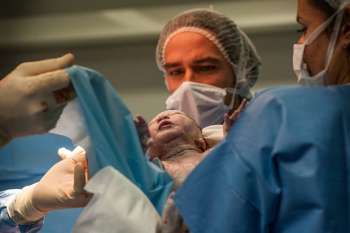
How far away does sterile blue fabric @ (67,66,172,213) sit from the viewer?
1.12m

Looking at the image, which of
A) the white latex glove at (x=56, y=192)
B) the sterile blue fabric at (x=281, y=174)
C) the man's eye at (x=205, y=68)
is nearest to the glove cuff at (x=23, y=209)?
the white latex glove at (x=56, y=192)

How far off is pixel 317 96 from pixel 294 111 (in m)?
0.06

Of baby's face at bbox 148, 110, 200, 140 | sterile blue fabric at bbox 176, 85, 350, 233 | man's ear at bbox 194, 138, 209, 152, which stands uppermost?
sterile blue fabric at bbox 176, 85, 350, 233

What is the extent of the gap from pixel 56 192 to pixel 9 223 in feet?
0.91

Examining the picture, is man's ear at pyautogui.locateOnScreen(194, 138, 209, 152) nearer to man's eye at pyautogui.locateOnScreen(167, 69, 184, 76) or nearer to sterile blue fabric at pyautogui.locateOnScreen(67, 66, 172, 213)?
sterile blue fabric at pyautogui.locateOnScreen(67, 66, 172, 213)

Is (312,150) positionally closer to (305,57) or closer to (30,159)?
(305,57)

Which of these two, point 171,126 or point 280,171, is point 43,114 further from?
point 280,171

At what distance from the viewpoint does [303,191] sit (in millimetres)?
989

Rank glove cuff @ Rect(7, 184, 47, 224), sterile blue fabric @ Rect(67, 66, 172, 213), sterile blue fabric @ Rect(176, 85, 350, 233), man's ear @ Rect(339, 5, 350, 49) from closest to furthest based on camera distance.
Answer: sterile blue fabric @ Rect(176, 85, 350, 233) → sterile blue fabric @ Rect(67, 66, 172, 213) → man's ear @ Rect(339, 5, 350, 49) → glove cuff @ Rect(7, 184, 47, 224)

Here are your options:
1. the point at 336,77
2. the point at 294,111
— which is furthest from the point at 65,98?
the point at 336,77

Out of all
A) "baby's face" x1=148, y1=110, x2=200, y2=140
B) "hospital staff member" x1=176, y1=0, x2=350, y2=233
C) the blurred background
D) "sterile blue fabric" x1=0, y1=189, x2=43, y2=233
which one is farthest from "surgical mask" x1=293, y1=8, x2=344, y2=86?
the blurred background

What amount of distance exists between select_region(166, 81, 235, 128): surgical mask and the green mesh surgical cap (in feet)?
0.36

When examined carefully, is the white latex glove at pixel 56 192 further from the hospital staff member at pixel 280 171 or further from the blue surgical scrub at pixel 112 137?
the hospital staff member at pixel 280 171

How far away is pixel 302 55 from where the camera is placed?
1.28 metres
